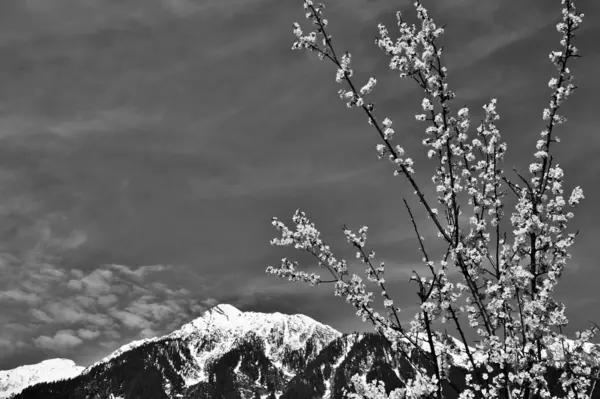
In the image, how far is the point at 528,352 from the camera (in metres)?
6.24

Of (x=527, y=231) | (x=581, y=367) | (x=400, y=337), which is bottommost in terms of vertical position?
(x=581, y=367)

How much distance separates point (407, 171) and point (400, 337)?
2.99 meters

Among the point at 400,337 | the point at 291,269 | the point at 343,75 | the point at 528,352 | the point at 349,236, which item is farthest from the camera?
the point at 291,269

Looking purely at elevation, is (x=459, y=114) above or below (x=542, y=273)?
above

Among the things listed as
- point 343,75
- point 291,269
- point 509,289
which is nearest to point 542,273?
point 509,289

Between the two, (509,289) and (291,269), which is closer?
(509,289)

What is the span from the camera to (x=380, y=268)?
8.04 metres

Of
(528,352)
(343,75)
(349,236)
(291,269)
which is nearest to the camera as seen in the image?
(528,352)

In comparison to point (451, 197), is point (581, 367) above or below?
below

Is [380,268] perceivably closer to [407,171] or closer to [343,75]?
[407,171]

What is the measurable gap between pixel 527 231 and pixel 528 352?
65.9 inches

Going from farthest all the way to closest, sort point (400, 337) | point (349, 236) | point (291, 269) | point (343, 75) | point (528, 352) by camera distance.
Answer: point (291, 269) < point (349, 236) < point (400, 337) < point (343, 75) < point (528, 352)

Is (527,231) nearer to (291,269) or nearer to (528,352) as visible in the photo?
(528,352)

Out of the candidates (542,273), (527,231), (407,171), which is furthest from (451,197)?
(542,273)
